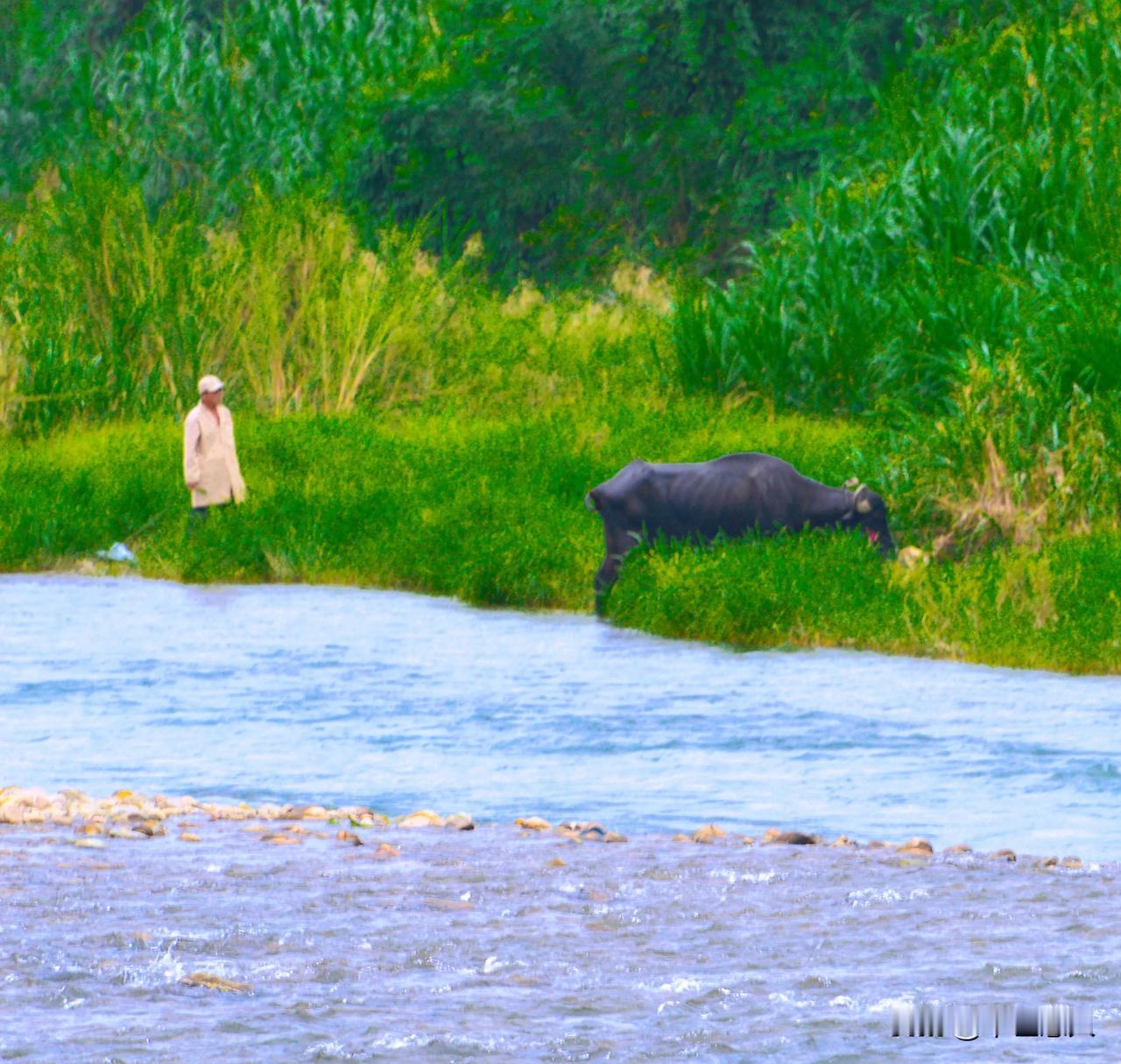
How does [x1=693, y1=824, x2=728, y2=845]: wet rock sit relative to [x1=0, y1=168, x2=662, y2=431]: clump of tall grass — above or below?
below

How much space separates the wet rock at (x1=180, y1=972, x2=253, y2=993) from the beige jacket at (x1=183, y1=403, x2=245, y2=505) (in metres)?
11.6

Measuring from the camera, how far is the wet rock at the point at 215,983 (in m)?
6.21

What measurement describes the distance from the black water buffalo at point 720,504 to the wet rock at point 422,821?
6373 mm

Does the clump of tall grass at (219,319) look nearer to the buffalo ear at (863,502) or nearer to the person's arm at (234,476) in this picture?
the person's arm at (234,476)

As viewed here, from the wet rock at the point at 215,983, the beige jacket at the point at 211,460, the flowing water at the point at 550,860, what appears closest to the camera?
the flowing water at the point at 550,860

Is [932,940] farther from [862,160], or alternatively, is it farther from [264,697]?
[862,160]

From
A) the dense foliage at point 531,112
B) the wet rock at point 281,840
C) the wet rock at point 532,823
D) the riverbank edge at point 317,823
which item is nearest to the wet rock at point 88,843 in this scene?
the riverbank edge at point 317,823

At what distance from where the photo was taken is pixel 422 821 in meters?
9.03

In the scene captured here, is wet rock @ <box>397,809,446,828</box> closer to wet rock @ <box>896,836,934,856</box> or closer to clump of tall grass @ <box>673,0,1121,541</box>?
wet rock @ <box>896,836,934,856</box>

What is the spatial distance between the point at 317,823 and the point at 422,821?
15.2 inches

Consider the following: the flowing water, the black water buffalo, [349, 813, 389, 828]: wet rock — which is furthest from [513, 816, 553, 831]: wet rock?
the black water buffalo

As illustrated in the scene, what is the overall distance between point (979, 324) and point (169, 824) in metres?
11.2

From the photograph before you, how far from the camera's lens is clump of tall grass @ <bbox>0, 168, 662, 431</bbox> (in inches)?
849

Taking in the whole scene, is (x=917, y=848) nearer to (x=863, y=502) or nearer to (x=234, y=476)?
(x=863, y=502)
